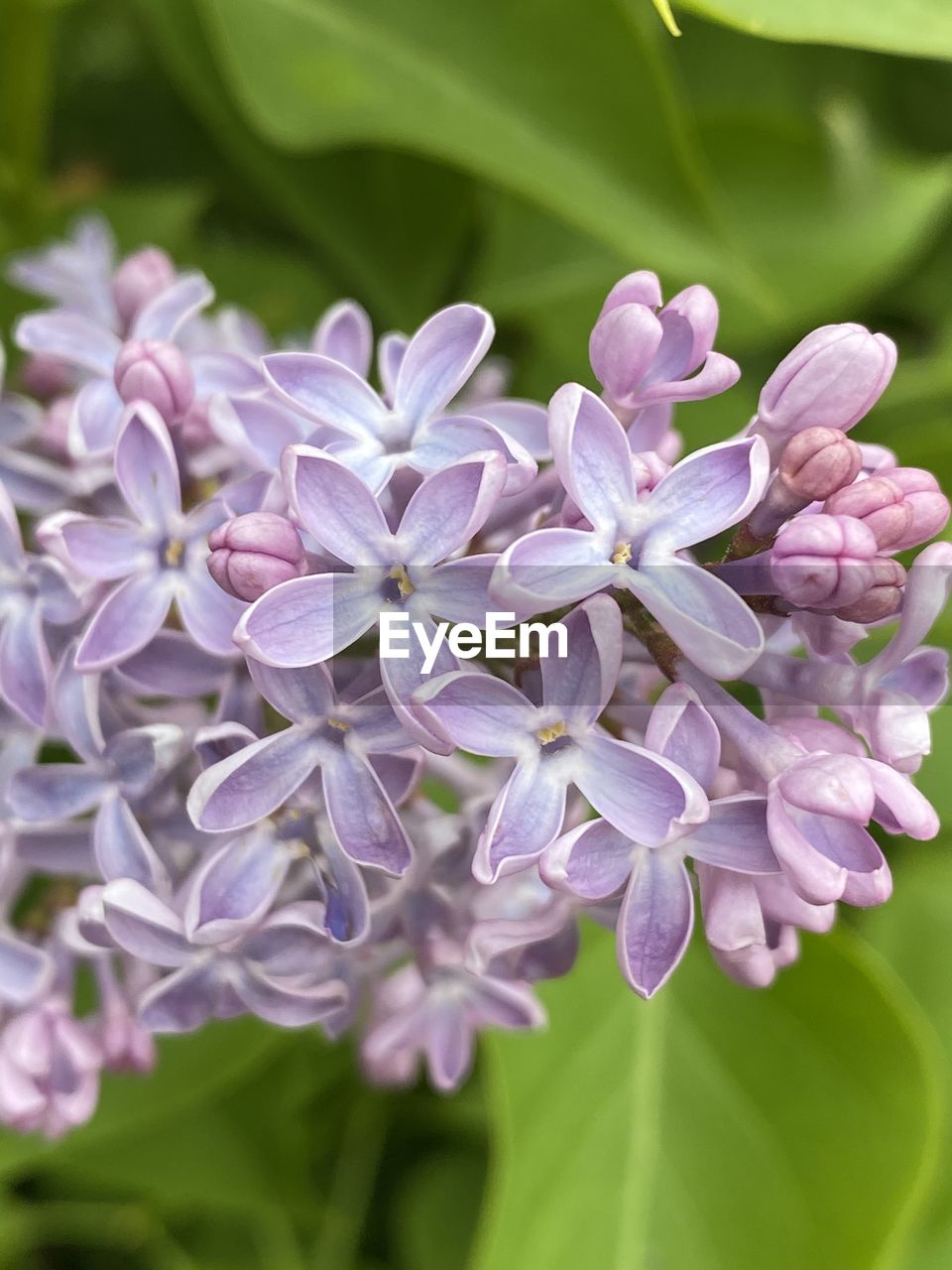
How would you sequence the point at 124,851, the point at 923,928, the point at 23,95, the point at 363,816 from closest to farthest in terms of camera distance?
the point at 363,816, the point at 124,851, the point at 23,95, the point at 923,928

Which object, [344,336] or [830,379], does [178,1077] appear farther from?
[830,379]

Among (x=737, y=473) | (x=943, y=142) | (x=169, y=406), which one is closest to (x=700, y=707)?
(x=737, y=473)

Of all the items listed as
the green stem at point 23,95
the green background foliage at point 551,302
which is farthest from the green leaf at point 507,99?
the green stem at point 23,95

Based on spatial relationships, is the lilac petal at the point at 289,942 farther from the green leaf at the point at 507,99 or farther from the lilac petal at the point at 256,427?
the green leaf at the point at 507,99

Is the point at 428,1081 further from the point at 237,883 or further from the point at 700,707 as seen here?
the point at 700,707

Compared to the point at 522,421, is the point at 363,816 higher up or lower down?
lower down

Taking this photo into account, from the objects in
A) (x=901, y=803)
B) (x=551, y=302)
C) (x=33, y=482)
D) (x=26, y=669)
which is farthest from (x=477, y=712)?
(x=551, y=302)

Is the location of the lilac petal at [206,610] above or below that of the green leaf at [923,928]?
above
